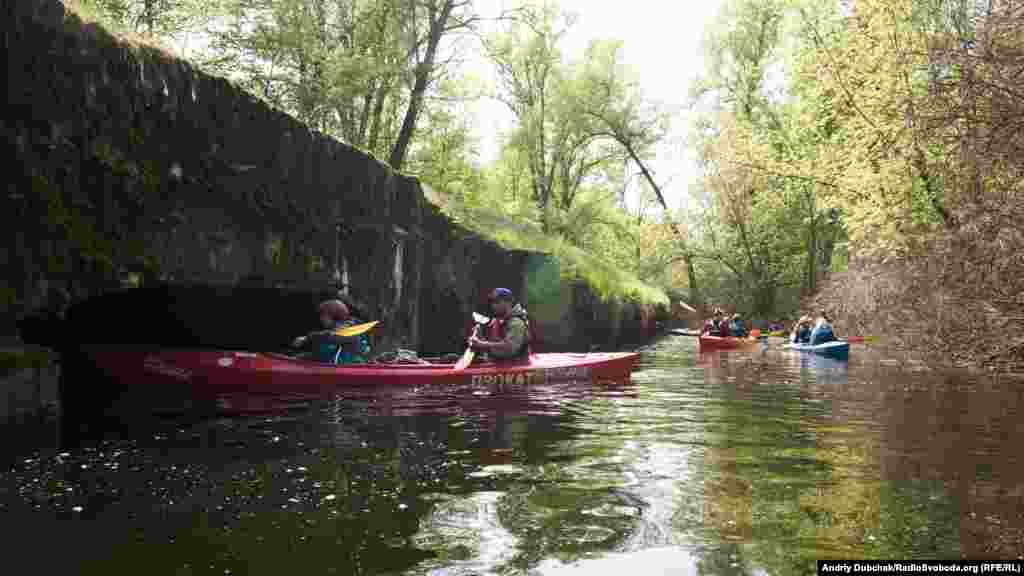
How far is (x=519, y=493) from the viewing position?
173 inches

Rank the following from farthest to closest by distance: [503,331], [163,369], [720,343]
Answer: [720,343], [503,331], [163,369]

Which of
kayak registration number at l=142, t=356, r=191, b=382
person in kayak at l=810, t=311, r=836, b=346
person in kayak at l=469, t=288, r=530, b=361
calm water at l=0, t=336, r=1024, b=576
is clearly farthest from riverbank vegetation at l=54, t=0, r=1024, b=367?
person in kayak at l=469, t=288, r=530, b=361

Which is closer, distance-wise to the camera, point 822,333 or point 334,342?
point 334,342

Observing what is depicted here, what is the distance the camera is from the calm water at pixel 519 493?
328 centimetres

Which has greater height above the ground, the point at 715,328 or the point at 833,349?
the point at 715,328

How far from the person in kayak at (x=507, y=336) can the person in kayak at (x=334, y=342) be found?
1667 millimetres

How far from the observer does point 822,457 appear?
5566 millimetres

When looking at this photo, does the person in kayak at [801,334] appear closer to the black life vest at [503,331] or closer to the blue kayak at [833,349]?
the blue kayak at [833,349]

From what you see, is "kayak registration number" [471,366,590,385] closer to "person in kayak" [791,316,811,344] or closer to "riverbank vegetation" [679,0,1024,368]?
"riverbank vegetation" [679,0,1024,368]

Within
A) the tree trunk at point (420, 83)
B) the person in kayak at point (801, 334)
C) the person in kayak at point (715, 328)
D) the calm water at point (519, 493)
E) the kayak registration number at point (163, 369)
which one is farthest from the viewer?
the person in kayak at point (715, 328)

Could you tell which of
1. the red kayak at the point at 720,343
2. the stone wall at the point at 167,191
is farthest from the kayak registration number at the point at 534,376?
the red kayak at the point at 720,343

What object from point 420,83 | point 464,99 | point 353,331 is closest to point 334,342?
point 353,331

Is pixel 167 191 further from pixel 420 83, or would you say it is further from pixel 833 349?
pixel 833 349

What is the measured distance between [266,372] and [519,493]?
586 centimetres
